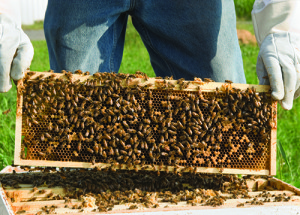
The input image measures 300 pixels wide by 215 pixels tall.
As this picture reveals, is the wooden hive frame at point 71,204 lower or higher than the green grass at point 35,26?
lower

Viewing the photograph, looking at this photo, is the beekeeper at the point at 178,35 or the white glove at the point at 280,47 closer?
the white glove at the point at 280,47

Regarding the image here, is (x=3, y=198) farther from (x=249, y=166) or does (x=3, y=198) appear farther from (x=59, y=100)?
(x=249, y=166)

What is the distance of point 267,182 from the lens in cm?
355

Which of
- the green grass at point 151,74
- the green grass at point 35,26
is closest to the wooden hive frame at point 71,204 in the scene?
the green grass at point 151,74

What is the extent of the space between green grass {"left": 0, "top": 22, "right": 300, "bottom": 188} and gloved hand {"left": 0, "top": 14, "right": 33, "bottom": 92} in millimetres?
2152

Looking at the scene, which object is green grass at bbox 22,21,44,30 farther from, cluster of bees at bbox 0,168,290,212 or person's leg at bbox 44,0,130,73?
cluster of bees at bbox 0,168,290,212

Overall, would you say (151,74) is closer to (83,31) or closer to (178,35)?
(178,35)

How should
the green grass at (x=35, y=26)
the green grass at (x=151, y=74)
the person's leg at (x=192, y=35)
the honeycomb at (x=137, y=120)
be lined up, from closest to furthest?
1. the honeycomb at (x=137, y=120)
2. the person's leg at (x=192, y=35)
3. the green grass at (x=151, y=74)
4. the green grass at (x=35, y=26)

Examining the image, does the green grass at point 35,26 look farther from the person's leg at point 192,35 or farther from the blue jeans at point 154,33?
the person's leg at point 192,35

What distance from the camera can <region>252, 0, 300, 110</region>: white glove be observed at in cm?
315

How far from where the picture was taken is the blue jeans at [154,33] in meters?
3.80

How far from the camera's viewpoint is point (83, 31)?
3855 mm

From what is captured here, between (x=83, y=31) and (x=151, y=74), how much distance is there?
630 centimetres

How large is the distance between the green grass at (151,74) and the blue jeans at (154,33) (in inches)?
73.2
